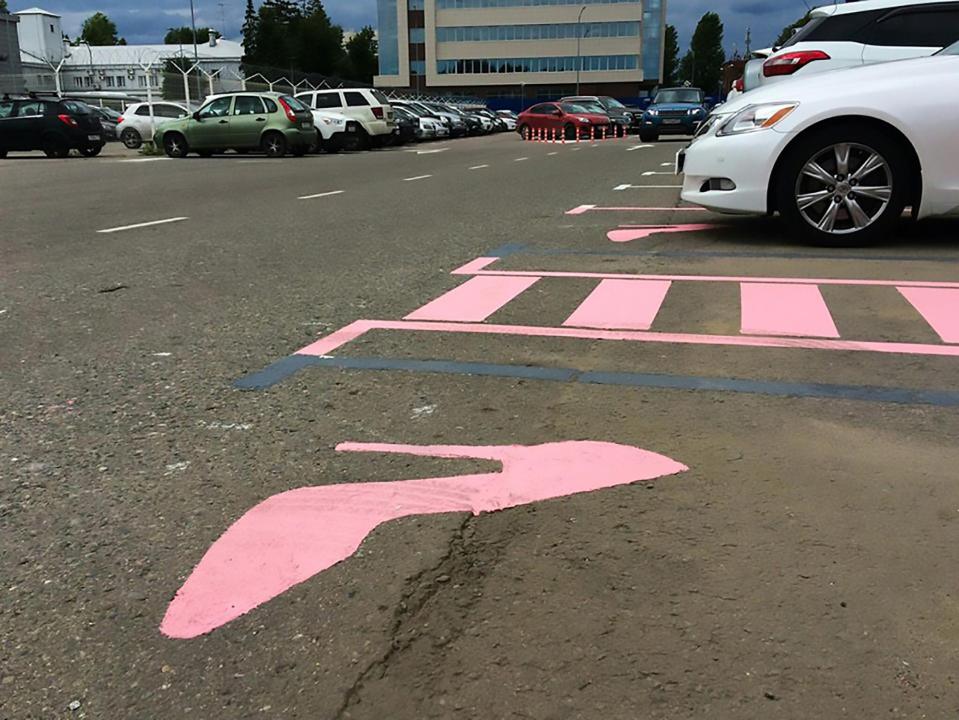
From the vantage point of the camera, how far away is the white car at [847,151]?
6691mm

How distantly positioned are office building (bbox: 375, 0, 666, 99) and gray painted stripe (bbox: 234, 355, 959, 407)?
112m

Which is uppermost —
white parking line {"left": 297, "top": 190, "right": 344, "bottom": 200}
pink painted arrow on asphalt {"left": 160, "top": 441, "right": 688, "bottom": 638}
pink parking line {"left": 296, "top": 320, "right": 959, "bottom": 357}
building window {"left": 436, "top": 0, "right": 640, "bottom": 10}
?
building window {"left": 436, "top": 0, "right": 640, "bottom": 10}

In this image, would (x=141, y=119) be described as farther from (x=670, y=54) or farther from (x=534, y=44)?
(x=670, y=54)

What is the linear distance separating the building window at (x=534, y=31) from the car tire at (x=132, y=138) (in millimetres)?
86244

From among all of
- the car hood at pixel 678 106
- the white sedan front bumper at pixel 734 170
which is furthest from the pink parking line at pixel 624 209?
the car hood at pixel 678 106

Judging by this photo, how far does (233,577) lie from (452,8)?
118 m

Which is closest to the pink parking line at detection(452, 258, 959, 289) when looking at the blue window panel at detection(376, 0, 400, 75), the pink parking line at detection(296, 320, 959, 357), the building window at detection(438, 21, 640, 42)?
the pink parking line at detection(296, 320, 959, 357)

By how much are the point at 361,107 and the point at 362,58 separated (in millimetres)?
130270

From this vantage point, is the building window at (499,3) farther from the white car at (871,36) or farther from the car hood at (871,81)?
the car hood at (871,81)

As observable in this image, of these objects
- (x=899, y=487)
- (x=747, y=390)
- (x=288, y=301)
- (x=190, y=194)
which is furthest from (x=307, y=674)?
(x=190, y=194)

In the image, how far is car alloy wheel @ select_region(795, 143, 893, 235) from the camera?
6.85 meters

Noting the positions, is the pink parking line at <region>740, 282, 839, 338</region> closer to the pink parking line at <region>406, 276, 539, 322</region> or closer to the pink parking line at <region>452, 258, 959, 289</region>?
the pink parking line at <region>452, 258, 959, 289</region>

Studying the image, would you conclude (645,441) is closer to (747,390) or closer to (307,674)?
(747,390)

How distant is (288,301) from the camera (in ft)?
18.7
